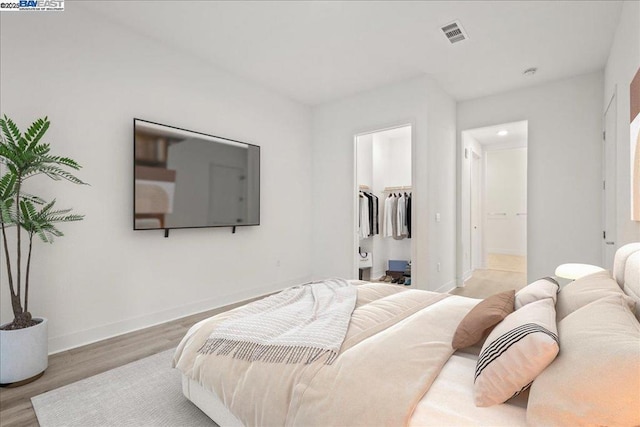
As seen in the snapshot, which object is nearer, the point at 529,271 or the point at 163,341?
the point at 163,341

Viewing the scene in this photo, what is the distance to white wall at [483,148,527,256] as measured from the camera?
677cm

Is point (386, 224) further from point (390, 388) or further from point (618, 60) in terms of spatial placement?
point (390, 388)

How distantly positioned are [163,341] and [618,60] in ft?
15.0

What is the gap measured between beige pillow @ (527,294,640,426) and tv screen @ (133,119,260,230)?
3.07 m

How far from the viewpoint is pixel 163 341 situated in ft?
8.75

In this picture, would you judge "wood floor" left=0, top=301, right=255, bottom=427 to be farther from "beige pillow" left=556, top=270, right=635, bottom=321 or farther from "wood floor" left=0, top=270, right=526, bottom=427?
"beige pillow" left=556, top=270, right=635, bottom=321

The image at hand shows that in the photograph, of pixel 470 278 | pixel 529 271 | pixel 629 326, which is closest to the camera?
pixel 629 326

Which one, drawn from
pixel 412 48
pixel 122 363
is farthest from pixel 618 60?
pixel 122 363

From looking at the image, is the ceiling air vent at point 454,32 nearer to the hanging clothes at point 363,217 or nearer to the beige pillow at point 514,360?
the hanging clothes at point 363,217

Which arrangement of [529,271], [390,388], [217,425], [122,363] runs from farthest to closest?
[529,271], [122,363], [217,425], [390,388]

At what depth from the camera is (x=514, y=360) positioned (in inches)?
37.6

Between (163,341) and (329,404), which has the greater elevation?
(329,404)

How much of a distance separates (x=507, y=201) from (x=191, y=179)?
6644mm

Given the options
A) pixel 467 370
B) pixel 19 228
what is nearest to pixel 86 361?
pixel 19 228
